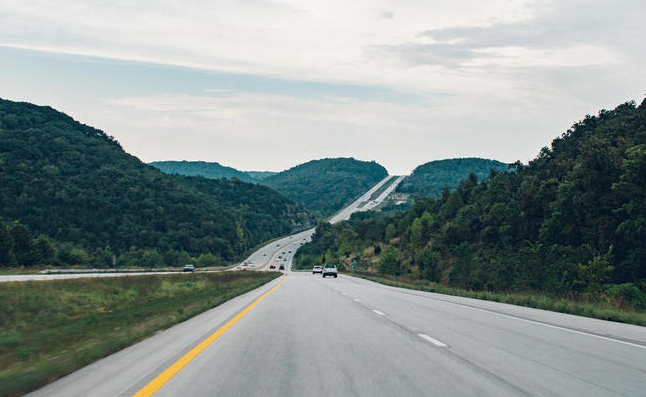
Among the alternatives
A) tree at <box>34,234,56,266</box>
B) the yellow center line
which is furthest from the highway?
tree at <box>34,234,56,266</box>

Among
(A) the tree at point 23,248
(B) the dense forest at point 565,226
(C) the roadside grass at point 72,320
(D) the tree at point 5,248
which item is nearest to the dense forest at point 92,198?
(A) the tree at point 23,248

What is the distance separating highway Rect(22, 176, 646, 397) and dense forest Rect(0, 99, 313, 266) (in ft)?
367

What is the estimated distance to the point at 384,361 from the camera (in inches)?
325

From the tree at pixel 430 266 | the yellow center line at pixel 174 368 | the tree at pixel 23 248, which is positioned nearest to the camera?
the yellow center line at pixel 174 368

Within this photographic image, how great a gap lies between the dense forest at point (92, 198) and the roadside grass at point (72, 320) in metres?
86.0

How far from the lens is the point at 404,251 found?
137 metres

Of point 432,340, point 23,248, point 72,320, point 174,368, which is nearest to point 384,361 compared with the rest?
point 432,340

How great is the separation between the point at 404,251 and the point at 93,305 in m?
112

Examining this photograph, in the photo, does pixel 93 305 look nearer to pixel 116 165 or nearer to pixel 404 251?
pixel 404 251

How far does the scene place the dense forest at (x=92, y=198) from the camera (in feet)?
427

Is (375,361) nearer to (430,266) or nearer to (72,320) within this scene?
(72,320)

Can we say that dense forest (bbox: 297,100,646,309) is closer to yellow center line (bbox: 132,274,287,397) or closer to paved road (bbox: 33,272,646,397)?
paved road (bbox: 33,272,646,397)

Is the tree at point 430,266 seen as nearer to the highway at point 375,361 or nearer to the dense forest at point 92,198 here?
the dense forest at point 92,198

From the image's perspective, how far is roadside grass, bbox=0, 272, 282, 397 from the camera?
8.65 metres
